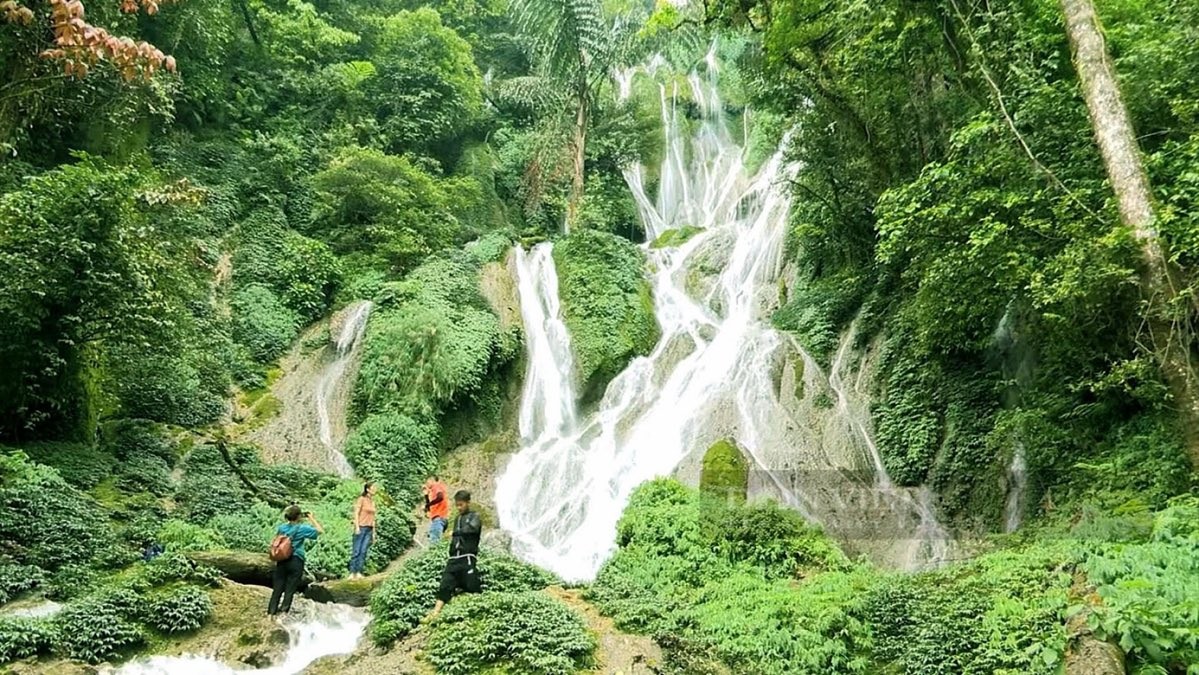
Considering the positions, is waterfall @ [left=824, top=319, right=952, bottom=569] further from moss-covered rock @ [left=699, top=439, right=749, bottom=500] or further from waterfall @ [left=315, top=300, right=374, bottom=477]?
waterfall @ [left=315, top=300, right=374, bottom=477]

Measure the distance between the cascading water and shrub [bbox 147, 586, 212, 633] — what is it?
19.0 feet

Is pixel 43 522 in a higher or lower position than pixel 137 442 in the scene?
lower

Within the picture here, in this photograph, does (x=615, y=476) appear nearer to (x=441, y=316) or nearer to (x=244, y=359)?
(x=441, y=316)

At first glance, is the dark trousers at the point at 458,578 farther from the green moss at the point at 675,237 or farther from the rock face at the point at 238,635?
the green moss at the point at 675,237

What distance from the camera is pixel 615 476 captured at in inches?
575

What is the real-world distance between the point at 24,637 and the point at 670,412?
1190cm

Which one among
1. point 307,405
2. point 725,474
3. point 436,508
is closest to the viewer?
point 436,508

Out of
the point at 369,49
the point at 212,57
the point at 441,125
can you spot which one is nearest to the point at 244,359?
the point at 212,57

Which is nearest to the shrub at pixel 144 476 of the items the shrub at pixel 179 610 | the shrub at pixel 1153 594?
the shrub at pixel 179 610

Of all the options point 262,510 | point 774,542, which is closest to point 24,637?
point 262,510

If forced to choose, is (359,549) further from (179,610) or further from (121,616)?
(121,616)

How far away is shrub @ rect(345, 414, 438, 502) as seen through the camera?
47.7ft

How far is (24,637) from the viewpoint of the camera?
6332mm

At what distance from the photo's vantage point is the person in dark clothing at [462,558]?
7.41 meters
